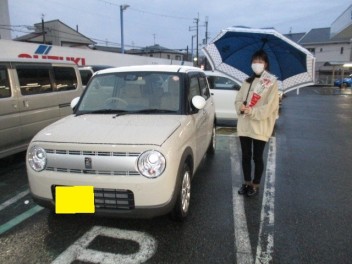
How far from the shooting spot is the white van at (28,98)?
499cm

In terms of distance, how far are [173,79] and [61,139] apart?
160 centimetres

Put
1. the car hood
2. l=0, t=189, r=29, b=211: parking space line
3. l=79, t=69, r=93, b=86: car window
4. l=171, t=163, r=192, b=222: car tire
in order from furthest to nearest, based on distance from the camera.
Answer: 1. l=79, t=69, r=93, b=86: car window
2. l=0, t=189, r=29, b=211: parking space line
3. l=171, t=163, r=192, b=222: car tire
4. the car hood

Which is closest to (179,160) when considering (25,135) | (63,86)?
(25,135)

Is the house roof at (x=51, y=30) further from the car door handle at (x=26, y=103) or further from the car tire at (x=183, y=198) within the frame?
the car tire at (x=183, y=198)

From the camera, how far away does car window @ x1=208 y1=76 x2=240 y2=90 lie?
9.01m

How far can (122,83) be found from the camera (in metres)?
3.98

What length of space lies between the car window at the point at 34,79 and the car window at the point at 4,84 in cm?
24

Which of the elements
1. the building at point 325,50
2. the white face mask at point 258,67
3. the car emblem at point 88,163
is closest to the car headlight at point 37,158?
the car emblem at point 88,163

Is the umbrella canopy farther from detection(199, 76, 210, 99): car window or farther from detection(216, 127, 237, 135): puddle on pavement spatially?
detection(216, 127, 237, 135): puddle on pavement

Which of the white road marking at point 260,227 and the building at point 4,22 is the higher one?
the building at point 4,22

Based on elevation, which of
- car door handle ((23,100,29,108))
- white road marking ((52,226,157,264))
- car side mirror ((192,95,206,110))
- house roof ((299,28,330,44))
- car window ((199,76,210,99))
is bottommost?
white road marking ((52,226,157,264))

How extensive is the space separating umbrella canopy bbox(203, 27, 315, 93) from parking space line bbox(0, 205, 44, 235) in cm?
306

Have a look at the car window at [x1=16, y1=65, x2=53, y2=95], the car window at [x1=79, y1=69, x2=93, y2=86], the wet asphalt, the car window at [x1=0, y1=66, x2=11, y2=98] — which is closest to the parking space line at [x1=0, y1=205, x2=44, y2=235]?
the wet asphalt

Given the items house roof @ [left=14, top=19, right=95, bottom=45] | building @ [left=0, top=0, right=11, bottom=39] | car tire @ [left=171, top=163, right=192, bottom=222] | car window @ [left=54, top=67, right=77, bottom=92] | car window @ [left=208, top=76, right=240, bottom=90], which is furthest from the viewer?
house roof @ [left=14, top=19, right=95, bottom=45]
